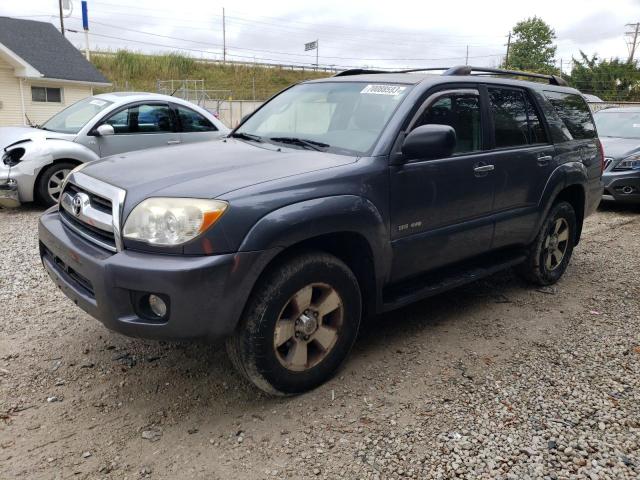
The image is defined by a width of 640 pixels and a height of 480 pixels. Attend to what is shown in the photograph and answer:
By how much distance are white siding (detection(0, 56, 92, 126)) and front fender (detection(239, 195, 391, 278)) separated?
21984 mm

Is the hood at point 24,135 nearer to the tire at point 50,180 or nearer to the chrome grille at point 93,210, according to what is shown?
the tire at point 50,180

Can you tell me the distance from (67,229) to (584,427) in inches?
121

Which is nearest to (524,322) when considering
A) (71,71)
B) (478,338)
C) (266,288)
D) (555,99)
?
(478,338)

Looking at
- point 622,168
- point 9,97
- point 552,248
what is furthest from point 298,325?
point 9,97

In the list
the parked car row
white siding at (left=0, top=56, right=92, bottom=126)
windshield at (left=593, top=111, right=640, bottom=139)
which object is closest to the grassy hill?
white siding at (left=0, top=56, right=92, bottom=126)

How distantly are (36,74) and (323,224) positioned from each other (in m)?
22.0

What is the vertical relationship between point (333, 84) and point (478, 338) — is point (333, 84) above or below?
above

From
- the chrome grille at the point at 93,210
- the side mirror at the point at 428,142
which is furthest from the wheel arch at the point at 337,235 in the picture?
the chrome grille at the point at 93,210

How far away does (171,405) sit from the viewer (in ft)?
9.84

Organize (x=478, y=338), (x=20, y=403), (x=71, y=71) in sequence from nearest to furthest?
(x=20, y=403), (x=478, y=338), (x=71, y=71)

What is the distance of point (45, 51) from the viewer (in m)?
23.4

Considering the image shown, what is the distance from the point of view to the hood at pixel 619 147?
8867 millimetres

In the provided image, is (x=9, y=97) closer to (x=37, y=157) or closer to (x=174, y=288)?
(x=37, y=157)

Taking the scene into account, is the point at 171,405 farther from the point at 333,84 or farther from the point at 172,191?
the point at 333,84
